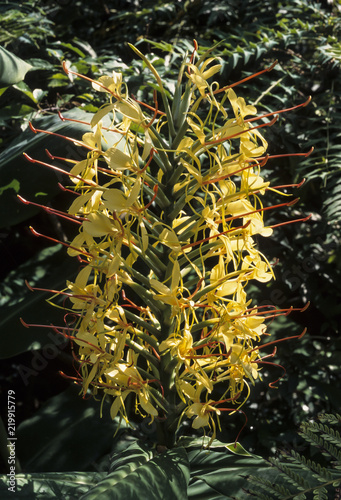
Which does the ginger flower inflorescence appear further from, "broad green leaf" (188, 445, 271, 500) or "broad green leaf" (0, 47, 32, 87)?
"broad green leaf" (0, 47, 32, 87)

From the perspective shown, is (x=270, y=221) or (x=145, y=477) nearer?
(x=145, y=477)

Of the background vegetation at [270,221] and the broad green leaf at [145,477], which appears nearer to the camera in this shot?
the broad green leaf at [145,477]

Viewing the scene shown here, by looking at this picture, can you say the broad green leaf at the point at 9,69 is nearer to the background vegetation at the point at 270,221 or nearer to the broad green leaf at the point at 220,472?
the background vegetation at the point at 270,221

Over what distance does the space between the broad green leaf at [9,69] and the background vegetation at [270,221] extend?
12cm

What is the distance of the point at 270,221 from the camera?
1.72 m

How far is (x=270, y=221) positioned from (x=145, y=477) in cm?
109

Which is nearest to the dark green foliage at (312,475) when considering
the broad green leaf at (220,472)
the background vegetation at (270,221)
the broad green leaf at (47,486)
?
the broad green leaf at (220,472)

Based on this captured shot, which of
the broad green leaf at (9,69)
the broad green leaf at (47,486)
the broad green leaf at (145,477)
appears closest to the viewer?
the broad green leaf at (145,477)

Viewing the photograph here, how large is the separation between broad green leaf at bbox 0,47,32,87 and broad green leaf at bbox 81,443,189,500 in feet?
3.16

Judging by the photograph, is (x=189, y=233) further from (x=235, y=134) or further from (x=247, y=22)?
(x=247, y=22)

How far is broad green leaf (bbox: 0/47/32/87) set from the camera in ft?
4.41

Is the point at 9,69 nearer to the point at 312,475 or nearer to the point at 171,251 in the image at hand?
the point at 171,251

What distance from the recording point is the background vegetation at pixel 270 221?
143cm

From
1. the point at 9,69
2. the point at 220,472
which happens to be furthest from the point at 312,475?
the point at 9,69
